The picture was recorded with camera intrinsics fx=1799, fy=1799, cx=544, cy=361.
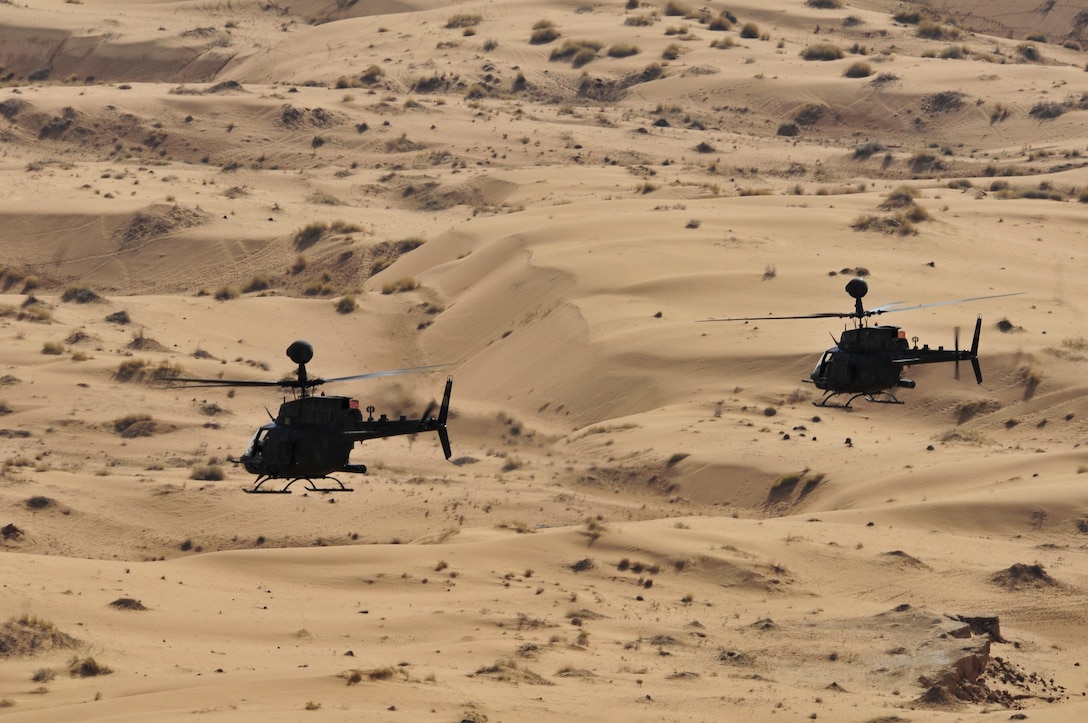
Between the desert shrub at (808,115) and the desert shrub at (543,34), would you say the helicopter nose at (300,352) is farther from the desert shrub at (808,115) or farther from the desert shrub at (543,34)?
the desert shrub at (543,34)

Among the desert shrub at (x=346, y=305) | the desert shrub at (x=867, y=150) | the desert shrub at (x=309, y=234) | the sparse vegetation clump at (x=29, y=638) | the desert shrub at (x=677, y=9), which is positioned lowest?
the sparse vegetation clump at (x=29, y=638)

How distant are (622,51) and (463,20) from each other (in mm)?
9755

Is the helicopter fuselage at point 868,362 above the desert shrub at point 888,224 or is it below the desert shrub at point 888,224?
below

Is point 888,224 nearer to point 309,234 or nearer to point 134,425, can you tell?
point 309,234

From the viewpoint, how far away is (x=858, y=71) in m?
85.5

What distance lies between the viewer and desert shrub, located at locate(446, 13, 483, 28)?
93938 millimetres

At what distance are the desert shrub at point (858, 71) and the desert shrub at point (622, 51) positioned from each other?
10.8 meters

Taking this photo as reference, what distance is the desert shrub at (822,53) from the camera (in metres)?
88.9

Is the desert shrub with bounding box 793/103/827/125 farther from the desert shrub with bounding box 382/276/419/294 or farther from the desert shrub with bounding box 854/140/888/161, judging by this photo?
the desert shrub with bounding box 382/276/419/294

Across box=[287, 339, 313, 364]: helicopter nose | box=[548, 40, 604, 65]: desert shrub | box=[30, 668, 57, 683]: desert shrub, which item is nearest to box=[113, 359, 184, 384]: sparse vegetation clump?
box=[30, 668, 57, 683]: desert shrub

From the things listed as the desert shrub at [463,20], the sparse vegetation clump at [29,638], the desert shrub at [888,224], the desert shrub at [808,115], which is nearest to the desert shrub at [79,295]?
the desert shrub at [888,224]

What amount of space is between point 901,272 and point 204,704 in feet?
107

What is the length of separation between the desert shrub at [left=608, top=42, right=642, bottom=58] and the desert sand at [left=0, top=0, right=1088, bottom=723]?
2.22 ft

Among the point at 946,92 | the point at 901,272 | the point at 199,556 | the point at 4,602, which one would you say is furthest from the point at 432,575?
the point at 946,92
